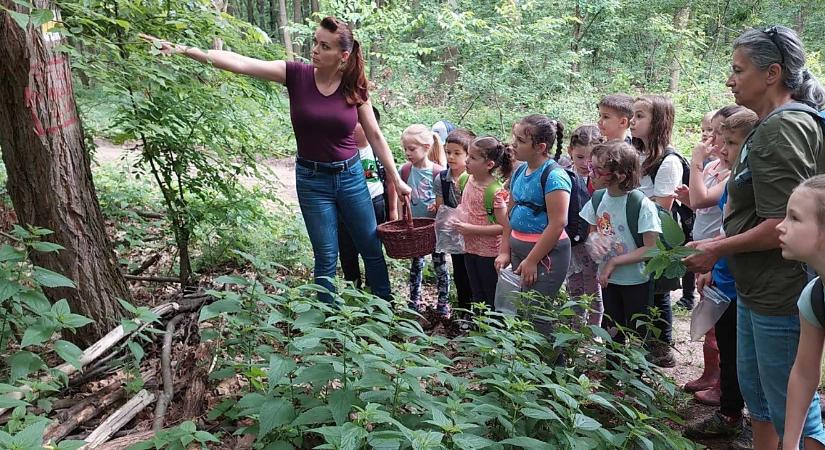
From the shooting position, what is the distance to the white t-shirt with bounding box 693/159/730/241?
12.4 feet

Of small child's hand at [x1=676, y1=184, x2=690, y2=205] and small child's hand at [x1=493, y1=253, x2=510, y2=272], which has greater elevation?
small child's hand at [x1=676, y1=184, x2=690, y2=205]

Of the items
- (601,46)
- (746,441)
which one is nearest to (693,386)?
(746,441)

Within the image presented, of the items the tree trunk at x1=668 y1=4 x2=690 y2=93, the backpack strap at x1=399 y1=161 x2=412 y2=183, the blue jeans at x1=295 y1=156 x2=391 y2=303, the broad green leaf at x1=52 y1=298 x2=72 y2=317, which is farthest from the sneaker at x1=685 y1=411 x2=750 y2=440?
the tree trunk at x1=668 y1=4 x2=690 y2=93

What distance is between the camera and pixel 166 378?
115 inches

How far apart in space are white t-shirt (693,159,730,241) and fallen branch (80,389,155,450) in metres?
3.42

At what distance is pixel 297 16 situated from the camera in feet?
71.8

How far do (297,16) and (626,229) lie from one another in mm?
20681

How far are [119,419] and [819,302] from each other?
9.01 feet

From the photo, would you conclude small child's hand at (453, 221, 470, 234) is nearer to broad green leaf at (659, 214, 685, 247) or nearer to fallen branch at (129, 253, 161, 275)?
broad green leaf at (659, 214, 685, 247)

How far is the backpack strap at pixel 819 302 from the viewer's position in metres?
1.87

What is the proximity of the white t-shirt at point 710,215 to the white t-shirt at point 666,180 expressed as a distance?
0.17 m

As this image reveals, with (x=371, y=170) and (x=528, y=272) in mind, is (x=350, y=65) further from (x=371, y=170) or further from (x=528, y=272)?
(x=528, y=272)

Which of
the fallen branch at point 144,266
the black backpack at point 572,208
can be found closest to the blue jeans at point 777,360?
the black backpack at point 572,208

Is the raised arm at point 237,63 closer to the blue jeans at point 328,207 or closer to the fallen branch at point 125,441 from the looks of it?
the blue jeans at point 328,207
